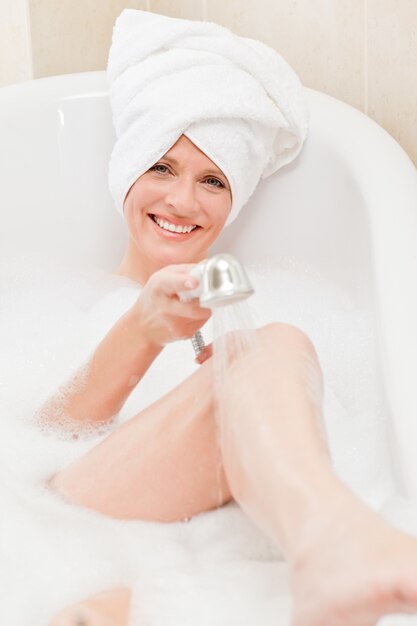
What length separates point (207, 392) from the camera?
1.13 m

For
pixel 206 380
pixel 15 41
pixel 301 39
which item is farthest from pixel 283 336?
pixel 15 41

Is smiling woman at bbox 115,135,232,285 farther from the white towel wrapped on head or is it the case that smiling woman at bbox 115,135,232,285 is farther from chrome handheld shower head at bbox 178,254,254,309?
chrome handheld shower head at bbox 178,254,254,309

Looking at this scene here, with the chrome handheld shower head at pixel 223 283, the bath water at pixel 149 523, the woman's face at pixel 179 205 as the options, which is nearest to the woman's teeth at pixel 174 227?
the woman's face at pixel 179 205

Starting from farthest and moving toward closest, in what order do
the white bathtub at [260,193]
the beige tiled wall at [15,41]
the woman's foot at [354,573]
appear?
the beige tiled wall at [15,41] → the white bathtub at [260,193] → the woman's foot at [354,573]

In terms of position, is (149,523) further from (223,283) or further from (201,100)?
(201,100)

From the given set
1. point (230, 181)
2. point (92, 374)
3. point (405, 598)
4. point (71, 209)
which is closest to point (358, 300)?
point (230, 181)

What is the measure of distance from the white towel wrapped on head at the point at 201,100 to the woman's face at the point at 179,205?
2 centimetres

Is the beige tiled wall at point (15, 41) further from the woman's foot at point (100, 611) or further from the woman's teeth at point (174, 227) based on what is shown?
the woman's foot at point (100, 611)

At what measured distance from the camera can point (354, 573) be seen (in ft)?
2.71

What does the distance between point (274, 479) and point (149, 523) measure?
10.9 inches

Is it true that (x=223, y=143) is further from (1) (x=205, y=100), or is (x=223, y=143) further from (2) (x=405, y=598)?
(2) (x=405, y=598)

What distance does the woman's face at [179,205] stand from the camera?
1.63 m

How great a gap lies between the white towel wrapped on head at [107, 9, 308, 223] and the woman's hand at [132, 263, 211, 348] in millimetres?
454

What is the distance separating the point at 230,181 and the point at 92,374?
17.5 inches
